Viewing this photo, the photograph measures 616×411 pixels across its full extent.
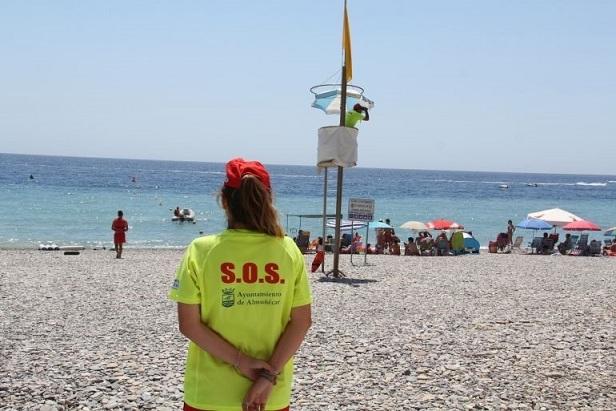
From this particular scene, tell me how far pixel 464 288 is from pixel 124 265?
8064mm

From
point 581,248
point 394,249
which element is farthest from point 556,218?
point 394,249

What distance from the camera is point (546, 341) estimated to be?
7.06 m

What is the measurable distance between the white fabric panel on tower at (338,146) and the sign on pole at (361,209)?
201 cm

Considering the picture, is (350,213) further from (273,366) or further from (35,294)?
(273,366)

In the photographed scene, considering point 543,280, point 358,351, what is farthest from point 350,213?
point 358,351

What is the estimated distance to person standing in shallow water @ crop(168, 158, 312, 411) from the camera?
2.16 metres

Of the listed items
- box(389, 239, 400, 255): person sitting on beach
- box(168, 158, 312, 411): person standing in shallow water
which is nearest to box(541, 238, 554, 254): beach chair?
box(389, 239, 400, 255): person sitting on beach

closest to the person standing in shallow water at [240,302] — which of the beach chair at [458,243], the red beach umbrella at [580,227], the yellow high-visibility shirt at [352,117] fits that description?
the yellow high-visibility shirt at [352,117]

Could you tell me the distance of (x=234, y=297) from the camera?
218cm

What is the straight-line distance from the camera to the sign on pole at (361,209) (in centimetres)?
1309

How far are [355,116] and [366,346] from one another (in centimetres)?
560

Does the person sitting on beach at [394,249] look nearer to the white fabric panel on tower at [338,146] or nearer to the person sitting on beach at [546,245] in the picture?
the person sitting on beach at [546,245]

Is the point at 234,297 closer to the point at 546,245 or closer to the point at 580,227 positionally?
the point at 546,245

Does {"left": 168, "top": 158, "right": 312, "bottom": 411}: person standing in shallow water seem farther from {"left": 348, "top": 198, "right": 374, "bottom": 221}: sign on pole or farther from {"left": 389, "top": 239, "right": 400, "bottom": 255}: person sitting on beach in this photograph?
{"left": 389, "top": 239, "right": 400, "bottom": 255}: person sitting on beach
